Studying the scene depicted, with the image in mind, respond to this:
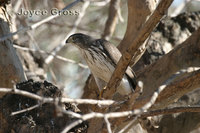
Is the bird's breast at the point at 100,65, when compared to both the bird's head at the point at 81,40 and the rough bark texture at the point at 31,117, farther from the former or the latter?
the rough bark texture at the point at 31,117

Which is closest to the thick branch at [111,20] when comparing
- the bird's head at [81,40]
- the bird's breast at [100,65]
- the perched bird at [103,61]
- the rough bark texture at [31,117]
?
the bird's head at [81,40]

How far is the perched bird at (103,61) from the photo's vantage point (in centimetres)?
484

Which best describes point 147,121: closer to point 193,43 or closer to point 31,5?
point 193,43

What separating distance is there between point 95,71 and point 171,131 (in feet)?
4.59

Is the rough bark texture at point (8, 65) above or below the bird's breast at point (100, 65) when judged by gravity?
above

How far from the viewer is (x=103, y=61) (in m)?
4.87

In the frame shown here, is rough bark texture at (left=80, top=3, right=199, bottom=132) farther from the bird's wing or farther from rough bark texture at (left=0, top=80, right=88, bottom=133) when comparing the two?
rough bark texture at (left=0, top=80, right=88, bottom=133)

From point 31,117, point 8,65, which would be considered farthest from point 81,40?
point 31,117

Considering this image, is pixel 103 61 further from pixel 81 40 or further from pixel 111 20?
pixel 111 20

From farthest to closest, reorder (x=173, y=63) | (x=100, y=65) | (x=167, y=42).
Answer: (x=167, y=42) < (x=173, y=63) < (x=100, y=65)

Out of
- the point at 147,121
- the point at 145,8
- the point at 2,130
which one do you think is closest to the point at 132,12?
the point at 145,8

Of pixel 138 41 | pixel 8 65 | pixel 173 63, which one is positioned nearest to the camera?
pixel 138 41

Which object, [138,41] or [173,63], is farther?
[173,63]

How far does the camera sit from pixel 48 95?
149 inches
